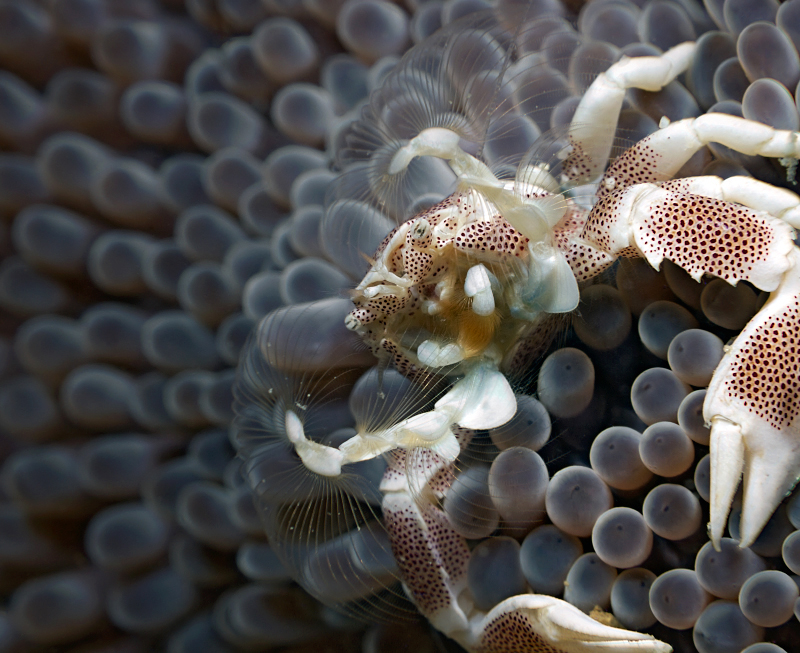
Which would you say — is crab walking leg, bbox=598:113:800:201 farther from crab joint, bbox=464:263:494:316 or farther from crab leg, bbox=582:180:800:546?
crab joint, bbox=464:263:494:316

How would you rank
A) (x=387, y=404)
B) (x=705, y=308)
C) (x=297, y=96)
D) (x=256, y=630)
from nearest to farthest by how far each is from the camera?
(x=705, y=308) → (x=387, y=404) → (x=256, y=630) → (x=297, y=96)

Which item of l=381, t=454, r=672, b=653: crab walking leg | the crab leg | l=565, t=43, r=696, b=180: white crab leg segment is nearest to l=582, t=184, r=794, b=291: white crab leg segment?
the crab leg

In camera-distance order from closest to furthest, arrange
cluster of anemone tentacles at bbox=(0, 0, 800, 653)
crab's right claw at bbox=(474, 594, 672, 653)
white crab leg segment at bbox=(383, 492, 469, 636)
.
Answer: crab's right claw at bbox=(474, 594, 672, 653)
cluster of anemone tentacles at bbox=(0, 0, 800, 653)
white crab leg segment at bbox=(383, 492, 469, 636)

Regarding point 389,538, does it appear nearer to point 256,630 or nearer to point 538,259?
point 256,630

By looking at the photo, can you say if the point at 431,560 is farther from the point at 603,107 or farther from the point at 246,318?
the point at 603,107

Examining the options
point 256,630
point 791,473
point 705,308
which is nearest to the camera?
point 791,473

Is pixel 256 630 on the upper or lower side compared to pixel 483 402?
lower

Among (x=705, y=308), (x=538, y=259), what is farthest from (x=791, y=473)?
(x=538, y=259)
